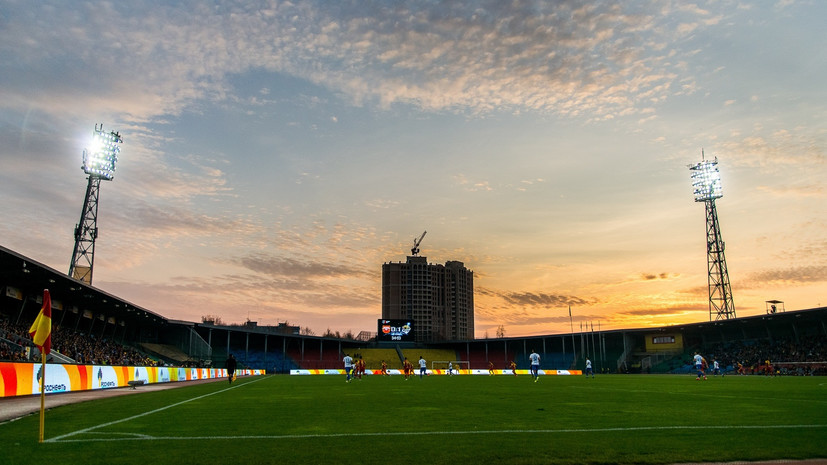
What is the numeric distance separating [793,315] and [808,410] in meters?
62.7

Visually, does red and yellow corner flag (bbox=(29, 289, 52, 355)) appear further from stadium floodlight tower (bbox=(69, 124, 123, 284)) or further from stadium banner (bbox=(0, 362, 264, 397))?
stadium floodlight tower (bbox=(69, 124, 123, 284))

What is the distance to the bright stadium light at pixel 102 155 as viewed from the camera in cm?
6188

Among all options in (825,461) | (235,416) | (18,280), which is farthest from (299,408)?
(18,280)

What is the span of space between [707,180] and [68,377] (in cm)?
7872

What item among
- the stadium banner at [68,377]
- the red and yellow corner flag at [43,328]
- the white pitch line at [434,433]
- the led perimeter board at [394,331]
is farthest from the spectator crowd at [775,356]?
the red and yellow corner flag at [43,328]

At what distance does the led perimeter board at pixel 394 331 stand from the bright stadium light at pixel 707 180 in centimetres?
4765

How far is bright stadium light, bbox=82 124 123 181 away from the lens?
203ft

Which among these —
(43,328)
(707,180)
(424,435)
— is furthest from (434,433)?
(707,180)

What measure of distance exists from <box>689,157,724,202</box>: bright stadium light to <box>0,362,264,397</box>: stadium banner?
70.8m

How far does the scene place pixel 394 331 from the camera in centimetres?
9500

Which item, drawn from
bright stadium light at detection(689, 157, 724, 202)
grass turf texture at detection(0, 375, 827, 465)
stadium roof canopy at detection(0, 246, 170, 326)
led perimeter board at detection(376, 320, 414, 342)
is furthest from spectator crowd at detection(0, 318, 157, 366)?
bright stadium light at detection(689, 157, 724, 202)

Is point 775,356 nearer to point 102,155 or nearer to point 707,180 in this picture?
point 707,180

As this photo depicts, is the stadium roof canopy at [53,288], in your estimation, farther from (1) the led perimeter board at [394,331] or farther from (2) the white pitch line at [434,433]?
(1) the led perimeter board at [394,331]

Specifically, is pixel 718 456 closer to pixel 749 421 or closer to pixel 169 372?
pixel 749 421
